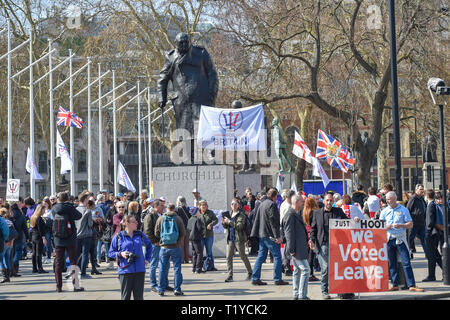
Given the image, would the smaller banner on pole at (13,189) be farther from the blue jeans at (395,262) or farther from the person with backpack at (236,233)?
the blue jeans at (395,262)

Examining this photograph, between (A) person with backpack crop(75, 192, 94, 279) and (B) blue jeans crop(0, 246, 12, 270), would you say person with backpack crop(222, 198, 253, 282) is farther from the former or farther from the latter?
(B) blue jeans crop(0, 246, 12, 270)

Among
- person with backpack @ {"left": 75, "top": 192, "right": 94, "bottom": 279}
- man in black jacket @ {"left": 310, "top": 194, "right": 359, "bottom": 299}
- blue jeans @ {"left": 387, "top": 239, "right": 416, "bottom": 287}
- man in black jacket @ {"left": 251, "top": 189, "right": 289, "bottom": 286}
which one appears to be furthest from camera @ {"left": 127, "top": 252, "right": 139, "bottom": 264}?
person with backpack @ {"left": 75, "top": 192, "right": 94, "bottom": 279}

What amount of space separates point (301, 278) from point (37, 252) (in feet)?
27.2

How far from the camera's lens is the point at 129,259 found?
10984 mm

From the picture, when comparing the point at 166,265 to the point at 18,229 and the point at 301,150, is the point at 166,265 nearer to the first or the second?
the point at 18,229

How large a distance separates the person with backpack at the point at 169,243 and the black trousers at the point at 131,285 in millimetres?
2995

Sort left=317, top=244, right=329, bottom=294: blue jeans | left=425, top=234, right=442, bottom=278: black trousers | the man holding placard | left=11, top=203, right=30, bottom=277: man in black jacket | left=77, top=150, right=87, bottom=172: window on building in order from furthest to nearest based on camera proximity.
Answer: left=77, top=150, right=87, bottom=172: window on building
left=11, top=203, right=30, bottom=277: man in black jacket
left=425, top=234, right=442, bottom=278: black trousers
the man holding placard
left=317, top=244, right=329, bottom=294: blue jeans

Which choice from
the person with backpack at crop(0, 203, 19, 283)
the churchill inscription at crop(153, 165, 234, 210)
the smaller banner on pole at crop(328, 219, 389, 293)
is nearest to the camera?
the smaller banner on pole at crop(328, 219, 389, 293)

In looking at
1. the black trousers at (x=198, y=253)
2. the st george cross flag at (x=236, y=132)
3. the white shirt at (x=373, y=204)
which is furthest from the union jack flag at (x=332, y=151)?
the black trousers at (x=198, y=253)

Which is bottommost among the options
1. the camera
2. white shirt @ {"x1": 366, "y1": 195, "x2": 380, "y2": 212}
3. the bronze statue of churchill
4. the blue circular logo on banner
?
the camera

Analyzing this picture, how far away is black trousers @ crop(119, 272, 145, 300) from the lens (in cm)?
1107

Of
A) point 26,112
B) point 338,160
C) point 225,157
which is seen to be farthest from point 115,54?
point 338,160

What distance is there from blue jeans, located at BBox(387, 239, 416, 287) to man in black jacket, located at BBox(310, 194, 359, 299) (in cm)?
143

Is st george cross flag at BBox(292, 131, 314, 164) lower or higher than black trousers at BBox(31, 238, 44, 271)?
higher
